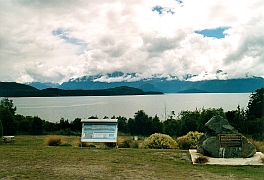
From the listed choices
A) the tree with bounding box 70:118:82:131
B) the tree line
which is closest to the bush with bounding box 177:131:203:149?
the tree line

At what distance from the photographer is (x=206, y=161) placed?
7871 mm

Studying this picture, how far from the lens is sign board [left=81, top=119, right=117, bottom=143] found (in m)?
10.3

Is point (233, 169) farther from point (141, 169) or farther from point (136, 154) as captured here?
point (136, 154)

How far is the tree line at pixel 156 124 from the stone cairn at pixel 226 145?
12.0 meters

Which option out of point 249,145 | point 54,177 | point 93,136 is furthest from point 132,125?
point 54,177

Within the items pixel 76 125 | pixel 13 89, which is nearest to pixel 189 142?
pixel 76 125

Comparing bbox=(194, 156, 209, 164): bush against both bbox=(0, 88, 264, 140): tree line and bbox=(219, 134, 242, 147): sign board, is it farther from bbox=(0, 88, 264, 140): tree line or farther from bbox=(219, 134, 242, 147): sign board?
bbox=(0, 88, 264, 140): tree line

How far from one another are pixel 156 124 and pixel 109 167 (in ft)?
76.4

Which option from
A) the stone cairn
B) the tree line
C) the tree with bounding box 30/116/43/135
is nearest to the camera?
the stone cairn

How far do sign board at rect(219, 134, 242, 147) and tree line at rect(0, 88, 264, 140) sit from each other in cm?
1218

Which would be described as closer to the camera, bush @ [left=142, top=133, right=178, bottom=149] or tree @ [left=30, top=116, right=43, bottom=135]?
bush @ [left=142, top=133, right=178, bottom=149]

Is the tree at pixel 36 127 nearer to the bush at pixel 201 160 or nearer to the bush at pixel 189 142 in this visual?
the bush at pixel 189 142

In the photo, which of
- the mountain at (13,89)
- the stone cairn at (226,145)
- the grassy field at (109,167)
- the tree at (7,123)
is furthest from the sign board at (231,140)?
the mountain at (13,89)

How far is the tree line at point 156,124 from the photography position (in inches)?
907
